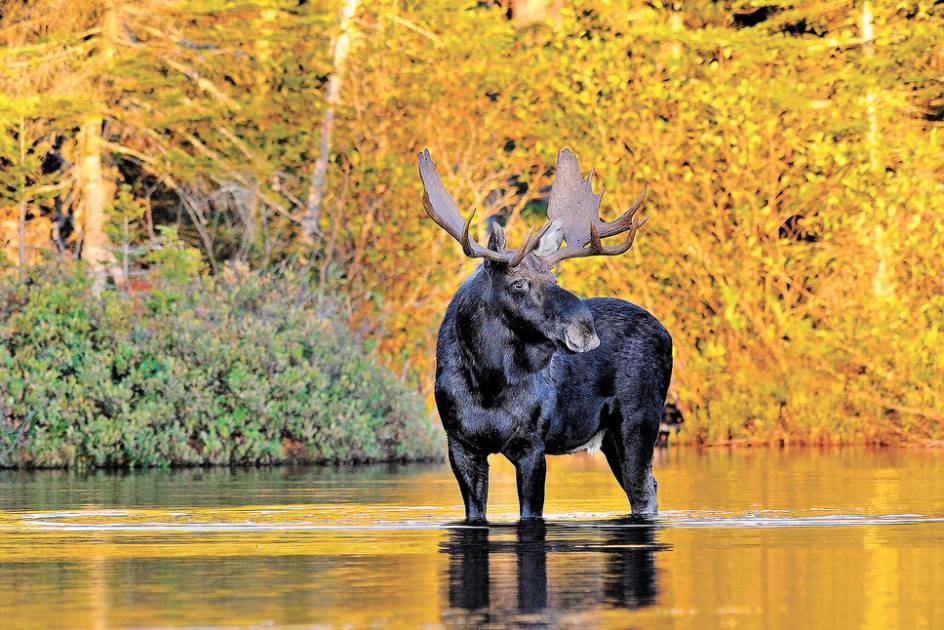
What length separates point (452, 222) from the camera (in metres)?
13.1

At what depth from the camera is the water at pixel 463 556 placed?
309 inches

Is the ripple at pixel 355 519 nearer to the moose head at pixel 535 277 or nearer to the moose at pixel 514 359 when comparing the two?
the moose at pixel 514 359

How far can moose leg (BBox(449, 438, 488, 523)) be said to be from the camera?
40.1 ft

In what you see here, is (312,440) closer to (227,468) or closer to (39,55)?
(227,468)

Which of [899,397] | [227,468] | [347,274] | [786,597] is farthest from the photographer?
[347,274]

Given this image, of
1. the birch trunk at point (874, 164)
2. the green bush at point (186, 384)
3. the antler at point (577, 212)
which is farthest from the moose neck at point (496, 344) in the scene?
the birch trunk at point (874, 164)

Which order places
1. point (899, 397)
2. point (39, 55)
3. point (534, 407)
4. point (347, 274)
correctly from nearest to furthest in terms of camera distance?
point (534, 407)
point (899, 397)
point (347, 274)
point (39, 55)

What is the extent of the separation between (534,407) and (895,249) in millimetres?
16319

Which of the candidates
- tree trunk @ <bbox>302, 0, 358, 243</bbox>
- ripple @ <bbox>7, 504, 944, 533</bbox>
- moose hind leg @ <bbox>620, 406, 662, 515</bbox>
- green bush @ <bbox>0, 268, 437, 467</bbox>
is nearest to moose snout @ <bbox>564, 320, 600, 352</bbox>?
ripple @ <bbox>7, 504, 944, 533</bbox>

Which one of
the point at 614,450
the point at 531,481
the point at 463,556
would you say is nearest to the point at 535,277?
the point at 531,481

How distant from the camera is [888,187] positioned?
28.1 meters

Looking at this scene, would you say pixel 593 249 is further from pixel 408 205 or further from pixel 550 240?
pixel 408 205

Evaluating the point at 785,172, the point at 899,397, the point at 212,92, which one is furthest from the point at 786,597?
the point at 212,92

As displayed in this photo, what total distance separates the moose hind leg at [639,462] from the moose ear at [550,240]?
1392 millimetres
